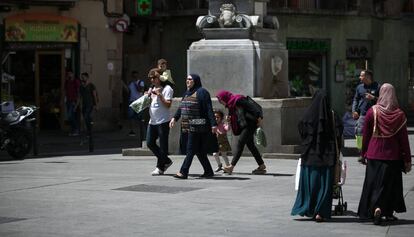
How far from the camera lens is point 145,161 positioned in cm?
1927

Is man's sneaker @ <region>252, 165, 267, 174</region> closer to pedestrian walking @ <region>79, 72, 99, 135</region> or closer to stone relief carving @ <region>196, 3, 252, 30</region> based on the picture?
stone relief carving @ <region>196, 3, 252, 30</region>

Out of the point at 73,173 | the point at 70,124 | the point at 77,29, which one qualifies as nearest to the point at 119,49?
the point at 77,29

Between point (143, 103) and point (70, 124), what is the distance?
12801 millimetres

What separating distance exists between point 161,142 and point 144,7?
1953cm

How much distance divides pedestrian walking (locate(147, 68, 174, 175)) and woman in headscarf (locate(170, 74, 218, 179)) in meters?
0.46

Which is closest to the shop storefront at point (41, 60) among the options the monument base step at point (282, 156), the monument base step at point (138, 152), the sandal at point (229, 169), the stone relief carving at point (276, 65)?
the monument base step at point (138, 152)

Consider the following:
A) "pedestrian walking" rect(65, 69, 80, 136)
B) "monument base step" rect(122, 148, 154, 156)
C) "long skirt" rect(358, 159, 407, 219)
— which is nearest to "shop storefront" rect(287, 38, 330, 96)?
"pedestrian walking" rect(65, 69, 80, 136)

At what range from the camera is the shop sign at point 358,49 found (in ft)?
132

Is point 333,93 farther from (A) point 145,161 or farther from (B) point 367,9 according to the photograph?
(A) point 145,161

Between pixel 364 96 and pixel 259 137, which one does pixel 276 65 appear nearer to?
pixel 364 96

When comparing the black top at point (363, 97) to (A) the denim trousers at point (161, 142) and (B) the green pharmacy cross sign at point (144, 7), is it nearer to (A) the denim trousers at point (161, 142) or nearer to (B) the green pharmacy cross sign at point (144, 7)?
(A) the denim trousers at point (161, 142)

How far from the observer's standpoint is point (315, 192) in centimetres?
1113

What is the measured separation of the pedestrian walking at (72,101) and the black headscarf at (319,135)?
17.8 metres

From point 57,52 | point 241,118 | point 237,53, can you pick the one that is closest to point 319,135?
point 241,118
